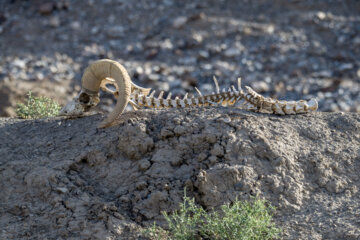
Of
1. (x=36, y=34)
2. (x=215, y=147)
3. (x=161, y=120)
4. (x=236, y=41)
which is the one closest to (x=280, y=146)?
(x=215, y=147)

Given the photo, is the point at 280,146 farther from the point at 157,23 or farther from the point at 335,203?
the point at 157,23

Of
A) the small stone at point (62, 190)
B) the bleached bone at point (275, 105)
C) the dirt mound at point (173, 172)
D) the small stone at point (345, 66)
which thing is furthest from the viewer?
the small stone at point (345, 66)

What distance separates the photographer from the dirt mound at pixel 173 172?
15.6 ft

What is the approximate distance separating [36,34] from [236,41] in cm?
536

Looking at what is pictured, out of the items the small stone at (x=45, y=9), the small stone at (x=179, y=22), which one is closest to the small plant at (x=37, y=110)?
the small stone at (x=179, y=22)

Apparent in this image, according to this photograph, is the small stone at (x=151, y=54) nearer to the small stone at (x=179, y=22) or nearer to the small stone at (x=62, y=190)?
the small stone at (x=179, y=22)

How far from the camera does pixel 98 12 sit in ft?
53.5

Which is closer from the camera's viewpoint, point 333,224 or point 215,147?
point 333,224

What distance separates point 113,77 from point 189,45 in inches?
359

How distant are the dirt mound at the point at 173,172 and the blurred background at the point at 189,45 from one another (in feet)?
22.0

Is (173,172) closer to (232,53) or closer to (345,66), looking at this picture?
(232,53)

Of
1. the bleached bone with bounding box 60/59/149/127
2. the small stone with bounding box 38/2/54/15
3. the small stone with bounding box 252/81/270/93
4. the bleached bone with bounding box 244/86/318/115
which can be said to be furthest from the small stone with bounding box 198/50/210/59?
the bleached bone with bounding box 244/86/318/115

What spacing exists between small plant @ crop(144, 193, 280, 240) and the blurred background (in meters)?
7.69

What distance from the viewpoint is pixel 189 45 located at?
14.7 m
